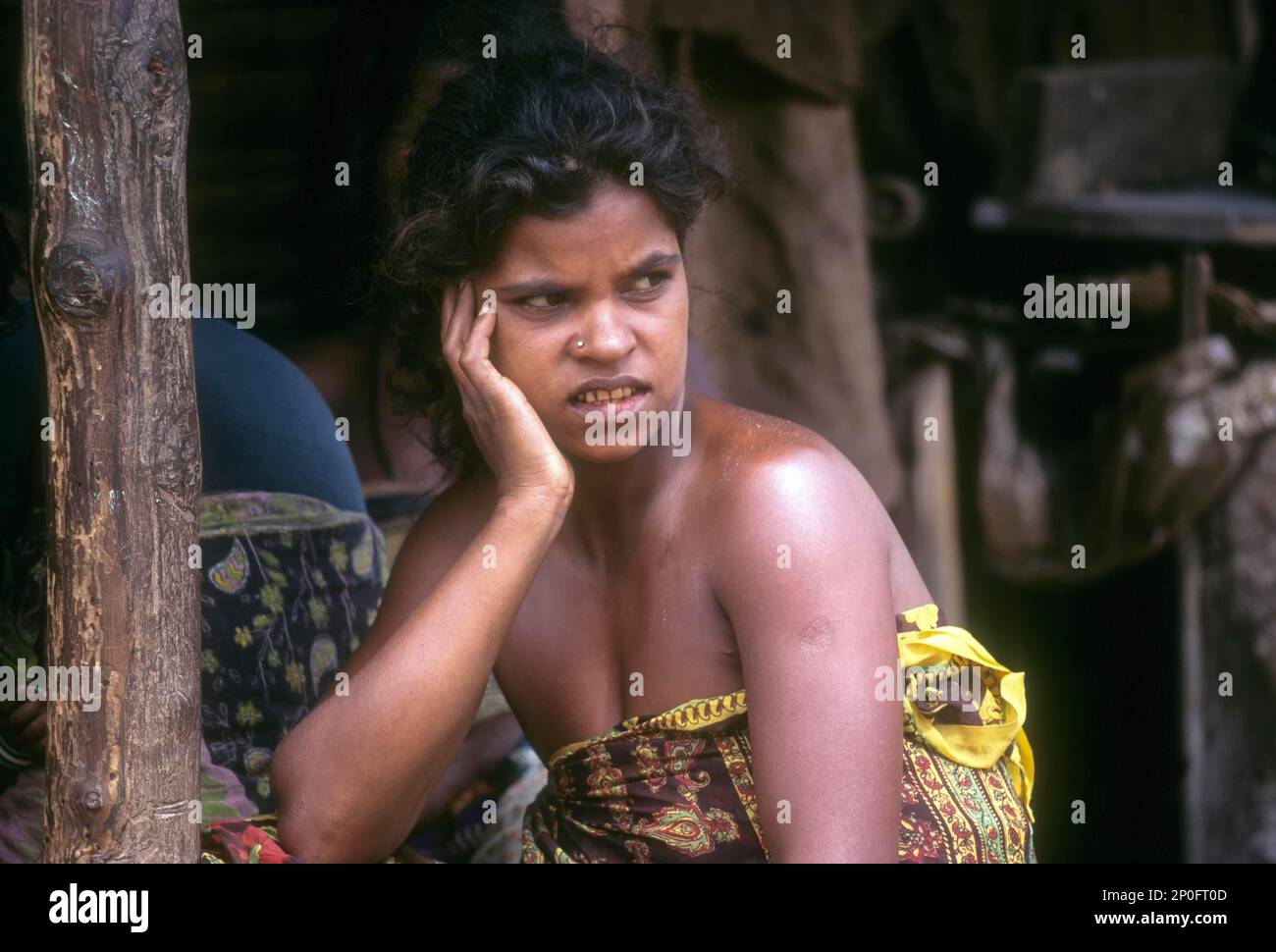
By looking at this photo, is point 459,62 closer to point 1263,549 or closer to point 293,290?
point 293,290

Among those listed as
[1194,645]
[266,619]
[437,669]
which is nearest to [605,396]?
[437,669]

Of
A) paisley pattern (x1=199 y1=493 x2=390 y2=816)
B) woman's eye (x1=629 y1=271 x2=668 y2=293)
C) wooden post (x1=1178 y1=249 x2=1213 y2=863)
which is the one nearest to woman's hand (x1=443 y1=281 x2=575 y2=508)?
woman's eye (x1=629 y1=271 x2=668 y2=293)

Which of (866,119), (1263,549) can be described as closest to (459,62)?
(866,119)

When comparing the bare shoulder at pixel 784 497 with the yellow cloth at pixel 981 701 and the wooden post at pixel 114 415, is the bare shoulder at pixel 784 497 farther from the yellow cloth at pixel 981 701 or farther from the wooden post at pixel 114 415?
the wooden post at pixel 114 415

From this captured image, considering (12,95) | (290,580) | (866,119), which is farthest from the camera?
(866,119)

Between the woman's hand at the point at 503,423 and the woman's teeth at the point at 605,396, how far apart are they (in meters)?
0.08

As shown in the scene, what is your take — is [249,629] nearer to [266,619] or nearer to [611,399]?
[266,619]

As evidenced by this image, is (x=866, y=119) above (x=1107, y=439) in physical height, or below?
above

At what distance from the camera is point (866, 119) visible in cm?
502

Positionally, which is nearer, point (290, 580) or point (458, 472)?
point (458, 472)

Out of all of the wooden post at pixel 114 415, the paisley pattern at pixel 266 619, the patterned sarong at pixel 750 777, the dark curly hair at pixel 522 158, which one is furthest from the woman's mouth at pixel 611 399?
the paisley pattern at pixel 266 619

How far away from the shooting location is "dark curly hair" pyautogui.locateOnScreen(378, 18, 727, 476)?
2412 mm

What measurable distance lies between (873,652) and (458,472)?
0.90 m

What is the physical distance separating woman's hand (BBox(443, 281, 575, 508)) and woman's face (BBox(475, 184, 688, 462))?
37 millimetres
